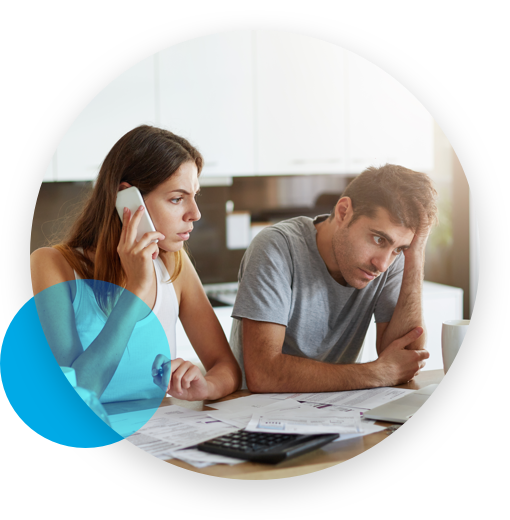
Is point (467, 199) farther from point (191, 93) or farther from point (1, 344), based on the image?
point (191, 93)

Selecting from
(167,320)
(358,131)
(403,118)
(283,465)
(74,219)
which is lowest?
(283,465)

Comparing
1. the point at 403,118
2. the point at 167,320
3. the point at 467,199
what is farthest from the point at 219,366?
the point at 403,118

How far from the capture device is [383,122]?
1617 millimetres

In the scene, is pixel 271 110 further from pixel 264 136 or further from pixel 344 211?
pixel 344 211

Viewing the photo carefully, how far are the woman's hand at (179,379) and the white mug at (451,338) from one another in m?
0.43

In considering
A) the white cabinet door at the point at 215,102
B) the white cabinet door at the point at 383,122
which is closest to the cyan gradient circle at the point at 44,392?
the white cabinet door at the point at 383,122

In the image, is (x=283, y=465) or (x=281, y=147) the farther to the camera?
(x=281, y=147)

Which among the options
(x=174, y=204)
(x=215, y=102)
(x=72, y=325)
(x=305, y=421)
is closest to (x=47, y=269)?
(x=72, y=325)

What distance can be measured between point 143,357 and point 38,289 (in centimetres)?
19

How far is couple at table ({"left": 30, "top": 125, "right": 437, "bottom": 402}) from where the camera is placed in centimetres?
77

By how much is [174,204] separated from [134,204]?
0.06 m

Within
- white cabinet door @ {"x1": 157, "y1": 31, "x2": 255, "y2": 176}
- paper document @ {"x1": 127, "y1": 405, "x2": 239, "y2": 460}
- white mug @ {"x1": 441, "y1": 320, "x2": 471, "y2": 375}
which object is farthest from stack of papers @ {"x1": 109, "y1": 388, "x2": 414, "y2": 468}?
white cabinet door @ {"x1": 157, "y1": 31, "x2": 255, "y2": 176}

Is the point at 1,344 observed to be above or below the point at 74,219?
below

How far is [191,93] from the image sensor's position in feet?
5.56
